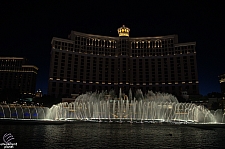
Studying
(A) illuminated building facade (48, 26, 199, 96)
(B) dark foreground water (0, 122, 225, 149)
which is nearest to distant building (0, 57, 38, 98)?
(A) illuminated building facade (48, 26, 199, 96)

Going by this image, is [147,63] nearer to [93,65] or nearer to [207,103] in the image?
[93,65]

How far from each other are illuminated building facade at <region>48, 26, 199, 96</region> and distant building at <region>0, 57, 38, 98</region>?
57.1m

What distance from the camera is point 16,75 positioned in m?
148

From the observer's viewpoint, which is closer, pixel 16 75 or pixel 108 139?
pixel 108 139

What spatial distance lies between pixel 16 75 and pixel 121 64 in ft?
297

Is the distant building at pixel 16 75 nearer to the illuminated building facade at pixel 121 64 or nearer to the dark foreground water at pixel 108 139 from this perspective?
the illuminated building facade at pixel 121 64

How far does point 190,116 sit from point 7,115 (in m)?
44.2

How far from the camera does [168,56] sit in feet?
366

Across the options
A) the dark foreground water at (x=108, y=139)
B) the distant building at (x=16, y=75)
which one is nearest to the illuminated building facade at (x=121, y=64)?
the distant building at (x=16, y=75)

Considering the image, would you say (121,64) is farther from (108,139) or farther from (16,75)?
(108,139)

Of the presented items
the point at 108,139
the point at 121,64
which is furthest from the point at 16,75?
the point at 108,139

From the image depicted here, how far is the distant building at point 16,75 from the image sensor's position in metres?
146

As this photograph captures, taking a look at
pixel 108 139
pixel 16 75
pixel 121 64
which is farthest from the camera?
pixel 16 75

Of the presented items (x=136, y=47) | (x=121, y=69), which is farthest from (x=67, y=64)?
(x=136, y=47)
